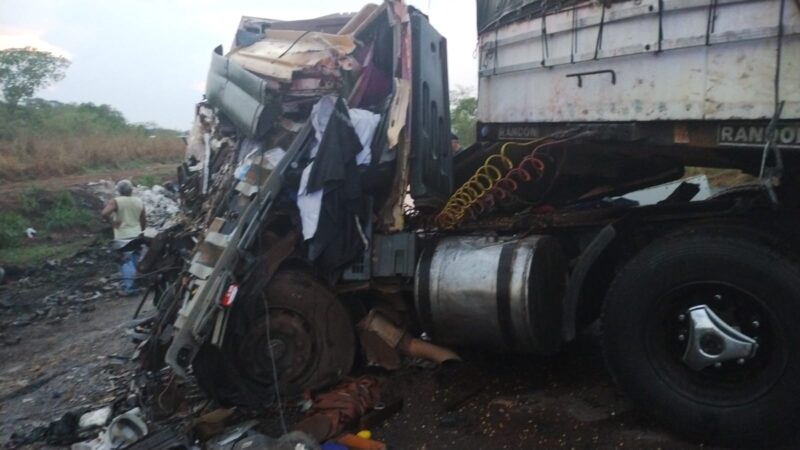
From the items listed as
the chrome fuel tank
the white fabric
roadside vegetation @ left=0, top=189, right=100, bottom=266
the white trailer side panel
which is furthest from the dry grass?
the white trailer side panel

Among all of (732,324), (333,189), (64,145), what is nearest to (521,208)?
(333,189)

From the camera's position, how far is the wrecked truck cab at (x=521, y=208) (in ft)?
10.1

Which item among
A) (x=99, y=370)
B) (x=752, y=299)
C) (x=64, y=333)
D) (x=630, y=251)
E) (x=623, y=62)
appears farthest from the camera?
(x=64, y=333)

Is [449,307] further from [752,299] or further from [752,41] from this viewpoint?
[752,41]

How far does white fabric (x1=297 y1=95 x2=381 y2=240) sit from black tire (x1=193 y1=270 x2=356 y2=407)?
1.49ft

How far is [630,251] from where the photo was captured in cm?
376

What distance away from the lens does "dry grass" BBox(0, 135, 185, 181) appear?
1432cm

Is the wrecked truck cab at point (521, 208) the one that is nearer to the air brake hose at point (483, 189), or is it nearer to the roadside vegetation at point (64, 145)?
the air brake hose at point (483, 189)

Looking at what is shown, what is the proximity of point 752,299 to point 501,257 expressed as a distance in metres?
1.27

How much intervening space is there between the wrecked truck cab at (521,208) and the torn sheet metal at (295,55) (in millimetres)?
19

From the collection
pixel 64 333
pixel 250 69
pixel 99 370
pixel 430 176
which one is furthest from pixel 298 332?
pixel 64 333

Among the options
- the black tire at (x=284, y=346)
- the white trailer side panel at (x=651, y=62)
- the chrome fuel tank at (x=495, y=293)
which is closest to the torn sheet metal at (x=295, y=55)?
the white trailer side panel at (x=651, y=62)

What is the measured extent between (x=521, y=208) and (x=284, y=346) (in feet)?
5.51

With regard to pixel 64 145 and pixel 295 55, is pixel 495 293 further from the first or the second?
pixel 64 145
